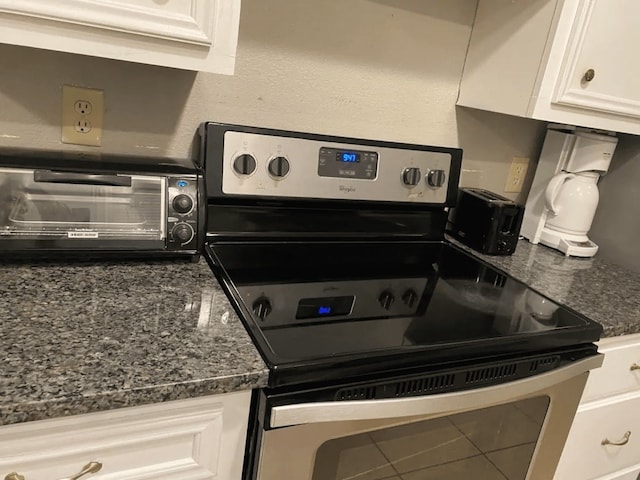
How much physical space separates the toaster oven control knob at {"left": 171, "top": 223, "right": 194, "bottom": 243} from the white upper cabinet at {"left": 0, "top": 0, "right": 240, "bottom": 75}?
30 cm

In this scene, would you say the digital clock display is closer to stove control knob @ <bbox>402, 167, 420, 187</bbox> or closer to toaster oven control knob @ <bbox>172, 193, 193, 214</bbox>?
stove control knob @ <bbox>402, 167, 420, 187</bbox>

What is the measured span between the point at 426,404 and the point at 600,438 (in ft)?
2.44

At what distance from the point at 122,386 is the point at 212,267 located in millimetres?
432

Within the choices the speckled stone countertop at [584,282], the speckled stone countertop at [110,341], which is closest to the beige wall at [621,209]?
the speckled stone countertop at [584,282]

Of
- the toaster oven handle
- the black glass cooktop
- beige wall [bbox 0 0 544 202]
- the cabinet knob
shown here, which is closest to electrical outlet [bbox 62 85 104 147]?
beige wall [bbox 0 0 544 202]

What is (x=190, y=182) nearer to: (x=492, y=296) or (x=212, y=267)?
(x=212, y=267)

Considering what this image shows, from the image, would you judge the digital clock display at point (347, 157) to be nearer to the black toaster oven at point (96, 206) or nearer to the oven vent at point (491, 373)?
the black toaster oven at point (96, 206)

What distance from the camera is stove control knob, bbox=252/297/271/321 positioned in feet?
3.10

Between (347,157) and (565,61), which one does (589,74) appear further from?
(347,157)

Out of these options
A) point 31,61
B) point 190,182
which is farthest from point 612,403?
point 31,61

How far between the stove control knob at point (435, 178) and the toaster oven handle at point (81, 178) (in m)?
0.76

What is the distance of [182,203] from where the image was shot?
3.45 feet

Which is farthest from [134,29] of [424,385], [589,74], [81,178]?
[589,74]

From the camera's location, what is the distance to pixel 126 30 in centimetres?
86
